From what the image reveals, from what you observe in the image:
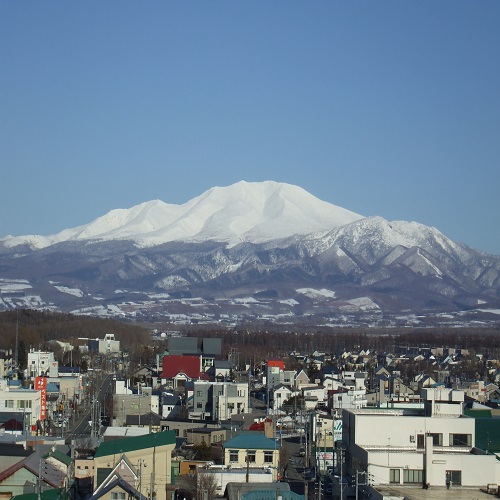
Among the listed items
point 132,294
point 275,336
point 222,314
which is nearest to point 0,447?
point 275,336

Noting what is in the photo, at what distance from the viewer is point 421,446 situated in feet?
42.6

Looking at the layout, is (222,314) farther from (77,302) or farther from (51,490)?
(51,490)

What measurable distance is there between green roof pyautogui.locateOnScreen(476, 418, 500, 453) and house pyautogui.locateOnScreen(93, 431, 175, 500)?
3992 mm

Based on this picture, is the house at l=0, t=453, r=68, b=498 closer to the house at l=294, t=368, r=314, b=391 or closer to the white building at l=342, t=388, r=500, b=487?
the white building at l=342, t=388, r=500, b=487

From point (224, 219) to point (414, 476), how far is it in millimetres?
147461

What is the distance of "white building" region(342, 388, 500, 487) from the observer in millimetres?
12195

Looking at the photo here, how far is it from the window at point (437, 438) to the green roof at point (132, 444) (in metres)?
3.13

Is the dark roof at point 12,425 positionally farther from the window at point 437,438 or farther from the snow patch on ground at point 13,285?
the snow patch on ground at point 13,285

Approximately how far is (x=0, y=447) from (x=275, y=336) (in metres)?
42.0

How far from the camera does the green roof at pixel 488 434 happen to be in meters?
15.3

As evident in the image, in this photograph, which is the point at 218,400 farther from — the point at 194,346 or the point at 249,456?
the point at 194,346

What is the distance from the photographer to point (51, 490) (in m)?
12.1

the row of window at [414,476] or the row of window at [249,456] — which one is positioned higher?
the row of window at [414,476]

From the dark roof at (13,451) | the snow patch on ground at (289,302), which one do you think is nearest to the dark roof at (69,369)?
the dark roof at (13,451)
